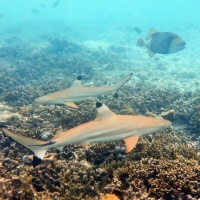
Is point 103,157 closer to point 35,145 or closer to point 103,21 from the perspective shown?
point 35,145

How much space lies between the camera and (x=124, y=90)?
49.5ft

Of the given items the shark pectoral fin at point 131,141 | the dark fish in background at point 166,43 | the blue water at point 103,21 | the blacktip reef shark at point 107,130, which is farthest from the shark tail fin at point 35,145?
the blue water at point 103,21

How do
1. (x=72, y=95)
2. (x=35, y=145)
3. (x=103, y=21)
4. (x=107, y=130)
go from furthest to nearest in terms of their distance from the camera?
(x=103, y=21), (x=72, y=95), (x=107, y=130), (x=35, y=145)

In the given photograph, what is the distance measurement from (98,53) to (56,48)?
5.10 m

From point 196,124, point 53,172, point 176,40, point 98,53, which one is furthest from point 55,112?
point 98,53

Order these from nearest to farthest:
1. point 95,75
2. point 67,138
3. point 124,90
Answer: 1. point 67,138
2. point 124,90
3. point 95,75

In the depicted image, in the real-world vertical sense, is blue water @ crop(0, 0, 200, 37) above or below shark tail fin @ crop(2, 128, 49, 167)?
below

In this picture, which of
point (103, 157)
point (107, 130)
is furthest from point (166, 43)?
point (107, 130)

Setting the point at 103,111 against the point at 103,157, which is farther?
the point at 103,157

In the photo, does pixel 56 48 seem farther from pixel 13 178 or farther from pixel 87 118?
pixel 13 178

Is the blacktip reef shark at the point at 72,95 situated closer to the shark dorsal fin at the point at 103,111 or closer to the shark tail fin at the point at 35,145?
the shark dorsal fin at the point at 103,111

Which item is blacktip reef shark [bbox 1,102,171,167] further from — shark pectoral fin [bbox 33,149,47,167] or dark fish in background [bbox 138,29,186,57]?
dark fish in background [bbox 138,29,186,57]

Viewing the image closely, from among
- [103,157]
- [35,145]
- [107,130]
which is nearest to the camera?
[35,145]

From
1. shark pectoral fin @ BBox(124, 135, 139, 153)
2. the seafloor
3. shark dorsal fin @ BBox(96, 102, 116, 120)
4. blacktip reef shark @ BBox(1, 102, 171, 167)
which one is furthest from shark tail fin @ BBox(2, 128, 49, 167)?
shark pectoral fin @ BBox(124, 135, 139, 153)
